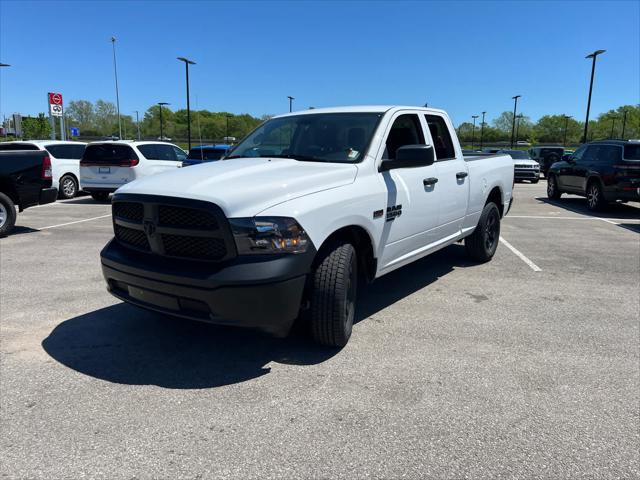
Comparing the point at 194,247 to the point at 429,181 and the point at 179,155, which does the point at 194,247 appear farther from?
the point at 179,155

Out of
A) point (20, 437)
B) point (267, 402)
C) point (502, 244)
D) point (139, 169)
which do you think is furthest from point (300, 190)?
point (139, 169)

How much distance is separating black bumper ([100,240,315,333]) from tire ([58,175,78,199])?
13273 millimetres

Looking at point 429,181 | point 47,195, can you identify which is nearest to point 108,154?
point 47,195

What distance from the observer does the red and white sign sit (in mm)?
26686

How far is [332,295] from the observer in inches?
137

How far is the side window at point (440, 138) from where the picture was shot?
5.41 metres

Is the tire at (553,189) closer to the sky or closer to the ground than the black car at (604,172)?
closer to the ground

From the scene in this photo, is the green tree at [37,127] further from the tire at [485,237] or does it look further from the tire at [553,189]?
the tire at [485,237]

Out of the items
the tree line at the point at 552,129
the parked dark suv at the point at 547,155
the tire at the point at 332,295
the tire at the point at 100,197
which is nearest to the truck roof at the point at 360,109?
the tire at the point at 332,295

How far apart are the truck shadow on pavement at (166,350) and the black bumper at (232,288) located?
14.4 inches

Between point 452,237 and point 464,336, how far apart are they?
5.77 feet

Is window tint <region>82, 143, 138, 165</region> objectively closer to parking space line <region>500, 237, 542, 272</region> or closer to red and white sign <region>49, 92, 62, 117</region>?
parking space line <region>500, 237, 542, 272</region>

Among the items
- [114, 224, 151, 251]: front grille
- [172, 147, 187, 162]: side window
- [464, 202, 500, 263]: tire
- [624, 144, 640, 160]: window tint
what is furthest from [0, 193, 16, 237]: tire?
[624, 144, 640, 160]: window tint

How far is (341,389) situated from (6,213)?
7.81m
